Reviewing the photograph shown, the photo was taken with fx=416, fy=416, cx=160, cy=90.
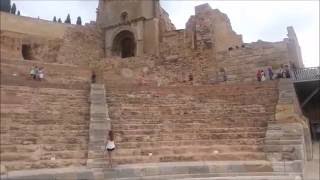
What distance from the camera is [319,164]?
11.6 metres

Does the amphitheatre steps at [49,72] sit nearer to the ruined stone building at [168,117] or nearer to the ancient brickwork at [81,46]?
the ruined stone building at [168,117]

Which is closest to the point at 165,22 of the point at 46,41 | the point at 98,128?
the point at 46,41

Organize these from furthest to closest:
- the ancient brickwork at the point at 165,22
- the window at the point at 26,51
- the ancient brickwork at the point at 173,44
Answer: the ancient brickwork at the point at 165,22 < the window at the point at 26,51 < the ancient brickwork at the point at 173,44

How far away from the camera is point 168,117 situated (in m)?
13.0

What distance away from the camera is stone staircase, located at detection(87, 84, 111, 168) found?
10.0m

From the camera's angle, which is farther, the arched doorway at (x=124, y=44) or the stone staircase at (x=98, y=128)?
the arched doorway at (x=124, y=44)

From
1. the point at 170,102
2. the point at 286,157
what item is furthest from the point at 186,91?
the point at 286,157

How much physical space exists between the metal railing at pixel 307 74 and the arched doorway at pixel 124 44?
1285 cm

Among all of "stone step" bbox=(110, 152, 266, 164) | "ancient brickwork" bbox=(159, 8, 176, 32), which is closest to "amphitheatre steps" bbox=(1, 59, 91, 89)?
"ancient brickwork" bbox=(159, 8, 176, 32)

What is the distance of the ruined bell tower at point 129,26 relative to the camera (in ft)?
87.0

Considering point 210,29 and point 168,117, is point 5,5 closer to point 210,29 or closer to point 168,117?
point 210,29

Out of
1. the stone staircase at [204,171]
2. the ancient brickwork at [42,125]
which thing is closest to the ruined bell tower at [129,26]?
the ancient brickwork at [42,125]

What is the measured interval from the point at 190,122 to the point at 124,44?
17131 mm

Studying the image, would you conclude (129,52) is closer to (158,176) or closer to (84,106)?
(84,106)
